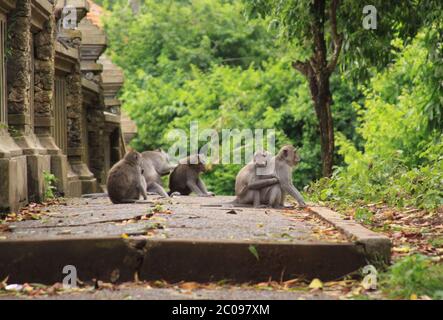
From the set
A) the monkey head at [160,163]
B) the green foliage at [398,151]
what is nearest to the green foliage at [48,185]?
the monkey head at [160,163]

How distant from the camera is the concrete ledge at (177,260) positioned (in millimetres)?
6812

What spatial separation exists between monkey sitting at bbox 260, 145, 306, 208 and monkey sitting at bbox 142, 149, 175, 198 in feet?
11.0

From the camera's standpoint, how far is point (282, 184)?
1188 centimetres

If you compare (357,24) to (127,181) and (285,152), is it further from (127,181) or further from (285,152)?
(127,181)

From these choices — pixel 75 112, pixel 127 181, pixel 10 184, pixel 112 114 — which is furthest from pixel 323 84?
pixel 10 184

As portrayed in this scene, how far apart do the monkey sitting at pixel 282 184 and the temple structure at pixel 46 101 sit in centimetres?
304

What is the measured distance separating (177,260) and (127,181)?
554 centimetres

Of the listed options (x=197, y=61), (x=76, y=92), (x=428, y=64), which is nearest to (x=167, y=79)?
(x=197, y=61)

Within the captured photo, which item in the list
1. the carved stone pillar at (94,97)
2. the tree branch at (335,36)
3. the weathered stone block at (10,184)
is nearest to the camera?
the weathered stone block at (10,184)

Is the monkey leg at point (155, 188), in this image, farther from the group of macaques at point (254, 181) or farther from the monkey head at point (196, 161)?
the group of macaques at point (254, 181)

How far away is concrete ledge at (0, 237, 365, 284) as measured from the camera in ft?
22.4

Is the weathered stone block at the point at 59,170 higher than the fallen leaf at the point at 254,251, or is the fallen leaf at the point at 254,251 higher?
the weathered stone block at the point at 59,170
